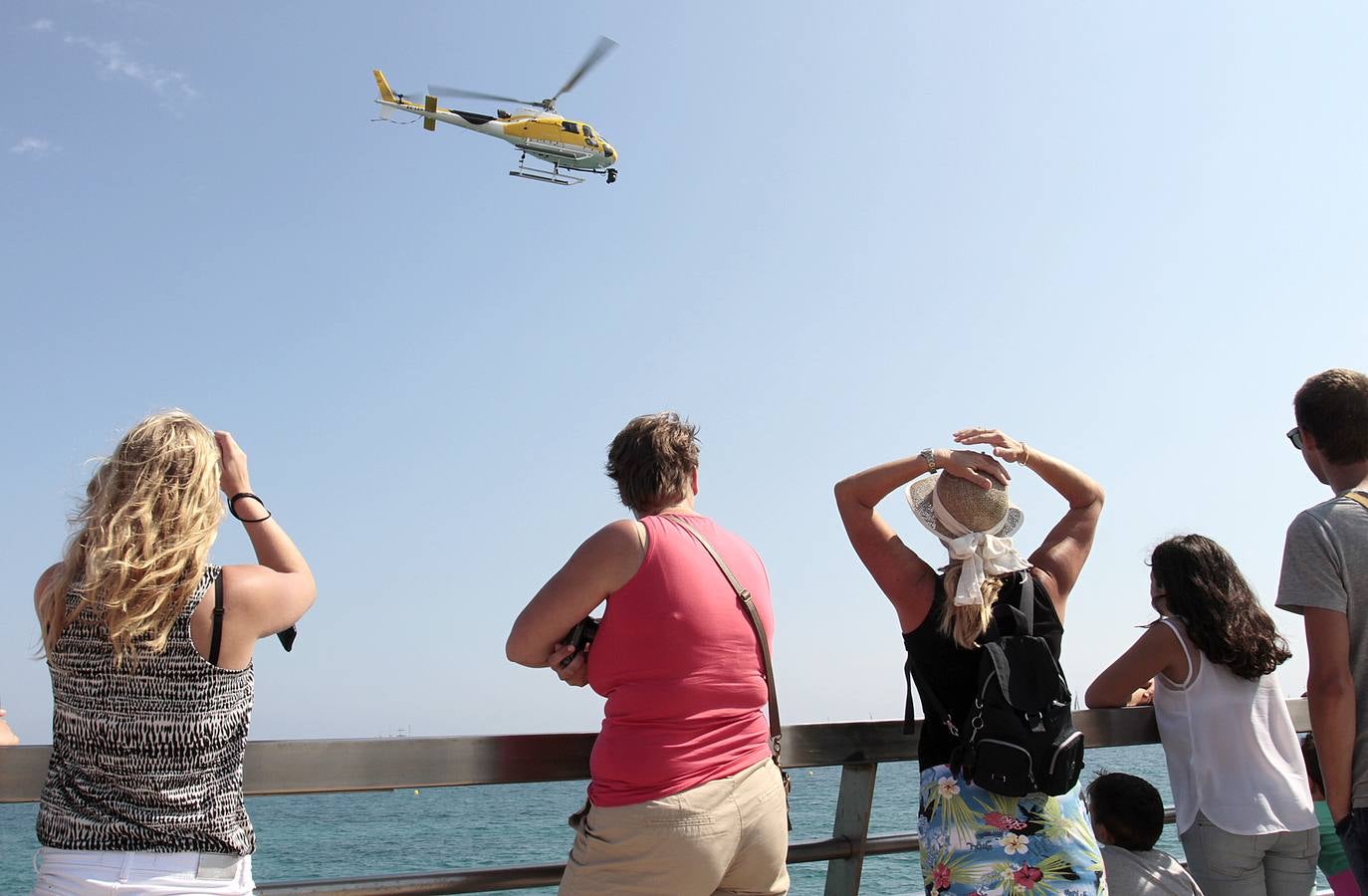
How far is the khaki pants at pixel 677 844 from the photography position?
2334 millimetres

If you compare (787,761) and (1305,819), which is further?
(1305,819)

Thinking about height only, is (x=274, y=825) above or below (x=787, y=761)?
below

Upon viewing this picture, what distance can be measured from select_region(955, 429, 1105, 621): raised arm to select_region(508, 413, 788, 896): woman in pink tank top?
38.6 inches

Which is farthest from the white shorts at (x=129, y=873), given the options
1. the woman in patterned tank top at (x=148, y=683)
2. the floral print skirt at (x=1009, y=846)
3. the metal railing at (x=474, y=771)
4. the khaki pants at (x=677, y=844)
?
the floral print skirt at (x=1009, y=846)

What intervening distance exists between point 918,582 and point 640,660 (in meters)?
0.79

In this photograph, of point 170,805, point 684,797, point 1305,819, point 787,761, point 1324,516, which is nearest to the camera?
point 170,805

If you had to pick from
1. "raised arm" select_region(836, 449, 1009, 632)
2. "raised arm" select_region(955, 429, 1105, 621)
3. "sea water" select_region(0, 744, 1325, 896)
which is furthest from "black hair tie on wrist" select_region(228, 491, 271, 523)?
"sea water" select_region(0, 744, 1325, 896)

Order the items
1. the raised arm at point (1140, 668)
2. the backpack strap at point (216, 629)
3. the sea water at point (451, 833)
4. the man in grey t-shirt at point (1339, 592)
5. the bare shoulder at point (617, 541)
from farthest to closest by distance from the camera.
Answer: the sea water at point (451, 833)
the raised arm at point (1140, 668)
the man in grey t-shirt at point (1339, 592)
the bare shoulder at point (617, 541)
the backpack strap at point (216, 629)

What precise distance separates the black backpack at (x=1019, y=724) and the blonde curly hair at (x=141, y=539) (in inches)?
69.9

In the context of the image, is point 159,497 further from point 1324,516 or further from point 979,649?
point 1324,516

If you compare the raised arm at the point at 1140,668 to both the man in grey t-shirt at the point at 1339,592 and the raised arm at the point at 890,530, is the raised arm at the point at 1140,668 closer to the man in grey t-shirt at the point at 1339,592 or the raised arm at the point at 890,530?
the man in grey t-shirt at the point at 1339,592

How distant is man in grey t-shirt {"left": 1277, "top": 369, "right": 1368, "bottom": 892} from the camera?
2.56 metres

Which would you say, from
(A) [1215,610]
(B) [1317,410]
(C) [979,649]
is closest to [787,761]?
(C) [979,649]

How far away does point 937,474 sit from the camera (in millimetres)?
3084
